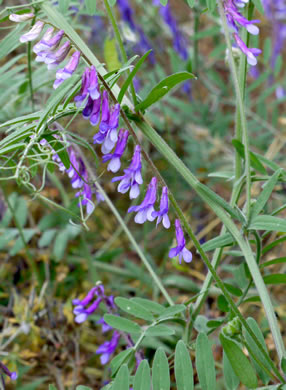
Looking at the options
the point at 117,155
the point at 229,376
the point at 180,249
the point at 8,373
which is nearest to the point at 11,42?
the point at 117,155

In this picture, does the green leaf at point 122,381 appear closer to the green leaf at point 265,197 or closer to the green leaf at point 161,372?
the green leaf at point 161,372

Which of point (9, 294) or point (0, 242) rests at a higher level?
point (0, 242)

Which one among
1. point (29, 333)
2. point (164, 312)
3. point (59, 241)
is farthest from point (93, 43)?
point (164, 312)

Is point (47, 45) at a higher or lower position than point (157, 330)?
higher

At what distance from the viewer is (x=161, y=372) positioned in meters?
0.91

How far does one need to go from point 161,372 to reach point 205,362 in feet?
0.26

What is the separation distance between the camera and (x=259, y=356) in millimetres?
1016

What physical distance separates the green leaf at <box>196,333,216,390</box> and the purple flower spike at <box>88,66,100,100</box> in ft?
1.41

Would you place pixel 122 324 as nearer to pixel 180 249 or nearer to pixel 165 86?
pixel 180 249

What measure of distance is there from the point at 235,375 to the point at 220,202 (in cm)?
33

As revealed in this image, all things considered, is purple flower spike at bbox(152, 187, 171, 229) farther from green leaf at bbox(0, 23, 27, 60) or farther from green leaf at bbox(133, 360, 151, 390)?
green leaf at bbox(0, 23, 27, 60)

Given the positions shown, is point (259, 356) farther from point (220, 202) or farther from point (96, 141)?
point (96, 141)

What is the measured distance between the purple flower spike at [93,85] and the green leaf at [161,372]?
1.37 ft

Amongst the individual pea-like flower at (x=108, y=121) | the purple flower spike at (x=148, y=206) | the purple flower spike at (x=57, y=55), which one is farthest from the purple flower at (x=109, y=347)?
the purple flower spike at (x=57, y=55)
